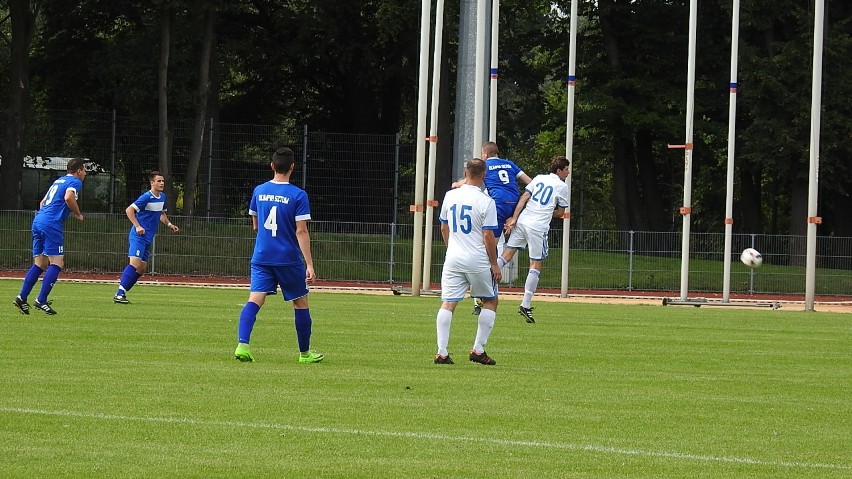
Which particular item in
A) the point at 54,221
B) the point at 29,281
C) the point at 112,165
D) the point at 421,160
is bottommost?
the point at 29,281

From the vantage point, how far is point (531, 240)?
21.8 m

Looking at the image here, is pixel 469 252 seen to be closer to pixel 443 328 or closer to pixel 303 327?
pixel 443 328

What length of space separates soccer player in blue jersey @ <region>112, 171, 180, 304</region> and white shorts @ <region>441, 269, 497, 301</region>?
1060 centimetres

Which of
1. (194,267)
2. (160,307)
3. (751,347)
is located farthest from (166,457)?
(194,267)

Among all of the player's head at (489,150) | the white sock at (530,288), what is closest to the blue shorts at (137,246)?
the white sock at (530,288)

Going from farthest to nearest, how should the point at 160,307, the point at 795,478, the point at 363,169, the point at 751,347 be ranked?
the point at 363,169 → the point at 160,307 → the point at 751,347 → the point at 795,478

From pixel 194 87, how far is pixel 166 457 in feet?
130

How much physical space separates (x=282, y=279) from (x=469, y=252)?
1.79m

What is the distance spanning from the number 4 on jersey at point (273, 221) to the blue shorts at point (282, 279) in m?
0.34

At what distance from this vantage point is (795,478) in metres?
7.76

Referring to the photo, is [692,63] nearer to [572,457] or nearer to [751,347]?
[751,347]

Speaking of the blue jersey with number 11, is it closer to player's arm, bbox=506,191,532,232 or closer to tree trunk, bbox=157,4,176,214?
player's arm, bbox=506,191,532,232

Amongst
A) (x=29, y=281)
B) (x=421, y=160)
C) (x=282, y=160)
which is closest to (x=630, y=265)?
(x=421, y=160)

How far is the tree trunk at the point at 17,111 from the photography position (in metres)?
43.4
